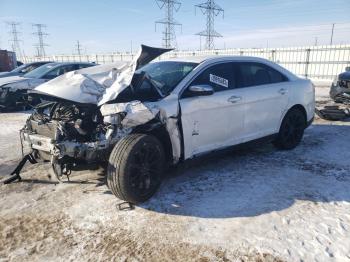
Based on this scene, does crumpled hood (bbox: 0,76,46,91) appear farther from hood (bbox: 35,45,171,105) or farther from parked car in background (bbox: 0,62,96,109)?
hood (bbox: 35,45,171,105)

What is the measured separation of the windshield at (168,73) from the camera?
4211 millimetres

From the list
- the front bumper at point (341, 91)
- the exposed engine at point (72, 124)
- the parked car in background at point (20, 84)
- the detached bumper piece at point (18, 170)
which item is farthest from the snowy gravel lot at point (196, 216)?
the parked car in background at point (20, 84)

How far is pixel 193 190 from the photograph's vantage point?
4148 mm

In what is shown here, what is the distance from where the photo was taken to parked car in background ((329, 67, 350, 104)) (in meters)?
9.50

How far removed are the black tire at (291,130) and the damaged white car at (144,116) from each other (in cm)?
70

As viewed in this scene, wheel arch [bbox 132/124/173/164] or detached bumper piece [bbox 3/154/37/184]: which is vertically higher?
wheel arch [bbox 132/124/173/164]

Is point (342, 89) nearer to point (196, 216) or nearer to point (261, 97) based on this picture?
point (261, 97)

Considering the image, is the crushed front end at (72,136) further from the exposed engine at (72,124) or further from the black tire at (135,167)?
the black tire at (135,167)

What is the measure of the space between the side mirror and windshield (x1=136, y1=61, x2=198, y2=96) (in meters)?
0.24

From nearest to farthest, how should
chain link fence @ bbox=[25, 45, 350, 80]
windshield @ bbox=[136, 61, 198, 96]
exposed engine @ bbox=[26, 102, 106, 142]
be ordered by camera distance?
exposed engine @ bbox=[26, 102, 106, 142] < windshield @ bbox=[136, 61, 198, 96] < chain link fence @ bbox=[25, 45, 350, 80]

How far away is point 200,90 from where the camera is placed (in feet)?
13.3

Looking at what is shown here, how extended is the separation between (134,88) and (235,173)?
6.30ft

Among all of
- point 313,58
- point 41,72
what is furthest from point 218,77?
point 313,58

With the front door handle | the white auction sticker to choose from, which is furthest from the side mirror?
the front door handle
